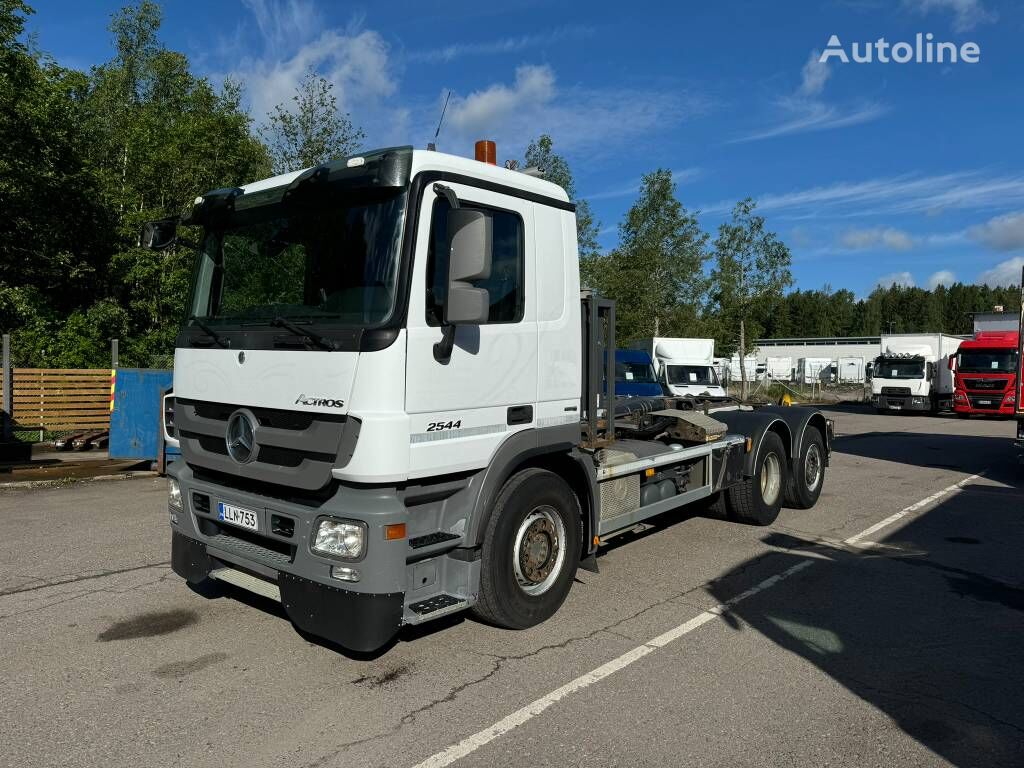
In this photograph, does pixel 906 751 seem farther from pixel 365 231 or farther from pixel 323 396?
pixel 365 231

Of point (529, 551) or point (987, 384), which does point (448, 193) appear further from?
point (987, 384)

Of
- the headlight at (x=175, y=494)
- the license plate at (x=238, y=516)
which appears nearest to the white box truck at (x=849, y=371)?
the headlight at (x=175, y=494)

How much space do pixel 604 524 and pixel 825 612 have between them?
5.37ft

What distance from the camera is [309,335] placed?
3.87m

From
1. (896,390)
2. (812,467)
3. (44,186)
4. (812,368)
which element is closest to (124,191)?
(44,186)

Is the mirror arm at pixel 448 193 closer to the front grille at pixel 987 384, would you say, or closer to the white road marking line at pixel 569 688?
the white road marking line at pixel 569 688

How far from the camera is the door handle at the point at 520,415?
4461 millimetres

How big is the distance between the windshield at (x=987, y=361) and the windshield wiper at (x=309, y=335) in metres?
27.5

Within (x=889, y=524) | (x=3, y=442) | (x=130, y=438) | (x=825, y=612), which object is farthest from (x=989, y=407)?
(x=3, y=442)

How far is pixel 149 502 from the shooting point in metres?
Answer: 8.88

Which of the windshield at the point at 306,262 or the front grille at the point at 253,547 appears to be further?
the front grille at the point at 253,547

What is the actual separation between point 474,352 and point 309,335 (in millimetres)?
920

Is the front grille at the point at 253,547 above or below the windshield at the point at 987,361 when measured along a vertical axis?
below

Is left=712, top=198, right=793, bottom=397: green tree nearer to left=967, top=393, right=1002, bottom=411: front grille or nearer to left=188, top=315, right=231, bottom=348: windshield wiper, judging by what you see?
left=967, top=393, right=1002, bottom=411: front grille
